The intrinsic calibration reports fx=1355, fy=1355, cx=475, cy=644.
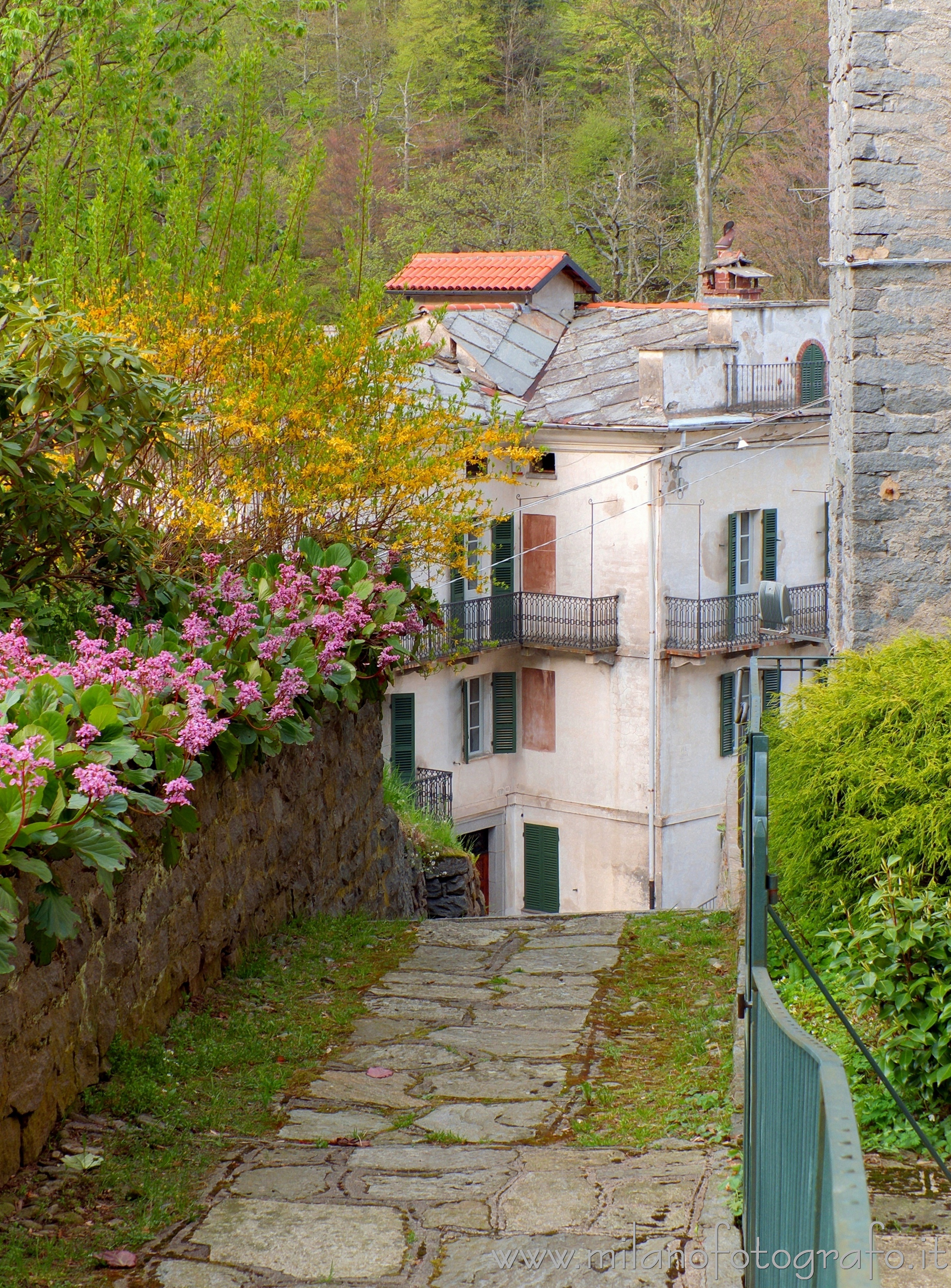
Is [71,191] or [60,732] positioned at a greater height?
[71,191]

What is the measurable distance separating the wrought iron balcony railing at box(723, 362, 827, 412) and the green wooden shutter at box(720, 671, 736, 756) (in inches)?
178

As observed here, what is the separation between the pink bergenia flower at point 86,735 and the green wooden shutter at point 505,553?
18.5m

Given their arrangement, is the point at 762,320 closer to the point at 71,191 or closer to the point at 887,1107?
the point at 71,191

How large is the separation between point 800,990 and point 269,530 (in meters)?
3.58

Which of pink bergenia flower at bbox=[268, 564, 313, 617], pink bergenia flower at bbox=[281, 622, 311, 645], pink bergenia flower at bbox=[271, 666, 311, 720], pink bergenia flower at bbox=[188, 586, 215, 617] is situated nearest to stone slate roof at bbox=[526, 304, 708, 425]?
pink bergenia flower at bbox=[268, 564, 313, 617]

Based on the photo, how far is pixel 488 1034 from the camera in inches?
200

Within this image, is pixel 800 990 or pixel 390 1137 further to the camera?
pixel 800 990

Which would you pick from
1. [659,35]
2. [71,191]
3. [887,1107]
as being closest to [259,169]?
[71,191]

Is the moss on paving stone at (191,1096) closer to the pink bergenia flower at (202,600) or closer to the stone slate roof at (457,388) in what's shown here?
the pink bergenia flower at (202,600)

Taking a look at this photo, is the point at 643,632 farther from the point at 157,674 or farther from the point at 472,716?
the point at 157,674

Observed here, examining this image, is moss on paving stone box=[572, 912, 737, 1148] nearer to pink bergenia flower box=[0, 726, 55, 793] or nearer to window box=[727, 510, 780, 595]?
pink bergenia flower box=[0, 726, 55, 793]

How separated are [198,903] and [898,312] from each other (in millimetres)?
4975

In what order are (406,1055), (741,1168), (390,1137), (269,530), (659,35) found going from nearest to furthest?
(741,1168)
(390,1137)
(406,1055)
(269,530)
(659,35)

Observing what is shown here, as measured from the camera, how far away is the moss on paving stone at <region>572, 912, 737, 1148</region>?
4.12 m
